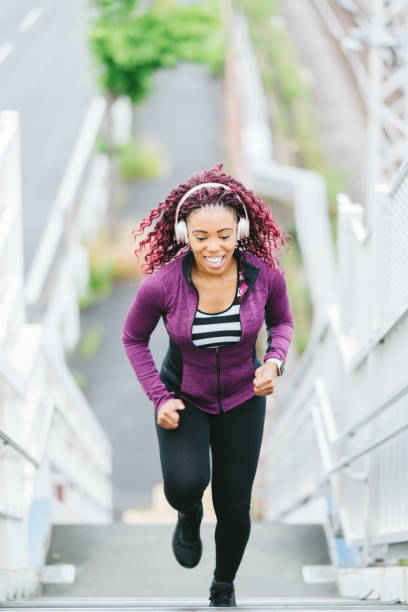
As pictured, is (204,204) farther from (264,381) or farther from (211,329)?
(264,381)

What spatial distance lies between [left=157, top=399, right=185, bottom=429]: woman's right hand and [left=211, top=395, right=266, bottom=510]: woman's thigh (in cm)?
24

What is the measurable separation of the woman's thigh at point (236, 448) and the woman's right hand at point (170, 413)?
243mm

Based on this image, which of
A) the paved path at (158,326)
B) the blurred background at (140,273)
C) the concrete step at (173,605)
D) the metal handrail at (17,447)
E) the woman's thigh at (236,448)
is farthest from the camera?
the paved path at (158,326)

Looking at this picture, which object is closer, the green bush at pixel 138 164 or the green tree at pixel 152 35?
the green tree at pixel 152 35

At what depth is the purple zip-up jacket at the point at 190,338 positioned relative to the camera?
2869mm

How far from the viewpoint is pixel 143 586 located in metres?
4.17

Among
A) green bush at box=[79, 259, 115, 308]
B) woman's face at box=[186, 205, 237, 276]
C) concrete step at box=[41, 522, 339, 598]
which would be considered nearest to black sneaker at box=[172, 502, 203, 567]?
concrete step at box=[41, 522, 339, 598]

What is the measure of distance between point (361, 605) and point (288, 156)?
12.0m

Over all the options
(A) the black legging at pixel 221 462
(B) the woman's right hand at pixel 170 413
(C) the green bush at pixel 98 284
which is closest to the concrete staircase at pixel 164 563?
(A) the black legging at pixel 221 462

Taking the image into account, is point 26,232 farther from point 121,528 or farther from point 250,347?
point 250,347

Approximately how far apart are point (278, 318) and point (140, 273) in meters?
11.9

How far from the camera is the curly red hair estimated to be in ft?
9.11

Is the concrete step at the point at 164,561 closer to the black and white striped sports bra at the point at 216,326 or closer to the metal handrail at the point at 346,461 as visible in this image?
the metal handrail at the point at 346,461

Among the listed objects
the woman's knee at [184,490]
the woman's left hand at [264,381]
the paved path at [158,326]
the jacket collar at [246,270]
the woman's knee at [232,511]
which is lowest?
the woman's knee at [232,511]
